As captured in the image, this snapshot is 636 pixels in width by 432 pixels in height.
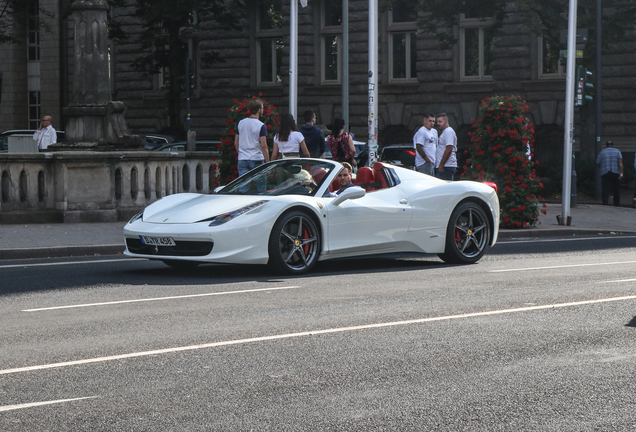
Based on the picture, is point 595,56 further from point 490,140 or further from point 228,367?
point 228,367

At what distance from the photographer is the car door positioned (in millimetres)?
10531

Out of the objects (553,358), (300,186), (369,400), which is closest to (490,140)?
(300,186)

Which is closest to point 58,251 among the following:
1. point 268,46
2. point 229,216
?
point 229,216

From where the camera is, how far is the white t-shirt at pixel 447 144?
58.0ft

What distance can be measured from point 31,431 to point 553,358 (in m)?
3.10

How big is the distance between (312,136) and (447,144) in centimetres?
331

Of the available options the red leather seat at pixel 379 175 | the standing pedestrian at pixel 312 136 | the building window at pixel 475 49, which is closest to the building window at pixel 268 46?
the building window at pixel 475 49

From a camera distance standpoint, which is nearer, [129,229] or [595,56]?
[129,229]

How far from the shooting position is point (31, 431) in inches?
177

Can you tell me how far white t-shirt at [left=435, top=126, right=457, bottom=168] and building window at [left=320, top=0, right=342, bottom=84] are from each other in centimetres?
2055

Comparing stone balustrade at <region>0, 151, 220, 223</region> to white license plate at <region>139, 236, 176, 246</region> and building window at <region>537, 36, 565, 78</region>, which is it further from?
building window at <region>537, 36, 565, 78</region>

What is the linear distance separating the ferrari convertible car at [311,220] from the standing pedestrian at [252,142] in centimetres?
382

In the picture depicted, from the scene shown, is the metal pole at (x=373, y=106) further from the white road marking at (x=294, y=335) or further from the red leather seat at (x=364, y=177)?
the white road marking at (x=294, y=335)

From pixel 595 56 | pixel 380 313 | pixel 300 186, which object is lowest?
pixel 380 313
